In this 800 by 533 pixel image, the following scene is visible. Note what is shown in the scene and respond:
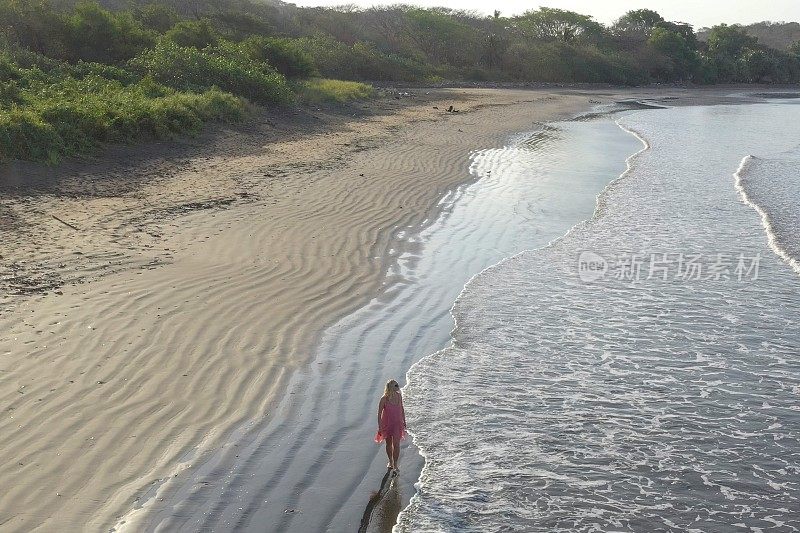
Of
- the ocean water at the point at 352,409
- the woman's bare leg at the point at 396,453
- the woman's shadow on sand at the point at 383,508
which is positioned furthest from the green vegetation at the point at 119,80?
the woman's shadow on sand at the point at 383,508

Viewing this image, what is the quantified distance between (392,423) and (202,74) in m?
21.5

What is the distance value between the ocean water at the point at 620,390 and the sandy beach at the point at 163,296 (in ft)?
2.91

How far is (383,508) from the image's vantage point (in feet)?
18.8

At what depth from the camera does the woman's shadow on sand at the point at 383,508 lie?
18.1 feet

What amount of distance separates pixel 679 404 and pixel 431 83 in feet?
151

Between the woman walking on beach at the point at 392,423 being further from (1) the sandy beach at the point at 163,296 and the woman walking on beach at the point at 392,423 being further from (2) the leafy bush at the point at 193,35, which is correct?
(2) the leafy bush at the point at 193,35

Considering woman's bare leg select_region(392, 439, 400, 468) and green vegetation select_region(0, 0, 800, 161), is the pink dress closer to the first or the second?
woman's bare leg select_region(392, 439, 400, 468)

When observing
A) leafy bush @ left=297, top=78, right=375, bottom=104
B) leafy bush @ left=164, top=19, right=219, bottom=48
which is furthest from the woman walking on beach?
leafy bush @ left=164, top=19, right=219, bottom=48

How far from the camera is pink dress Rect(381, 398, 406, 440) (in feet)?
20.4

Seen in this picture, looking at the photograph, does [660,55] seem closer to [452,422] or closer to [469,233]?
[469,233]

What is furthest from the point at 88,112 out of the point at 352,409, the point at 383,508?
the point at 383,508

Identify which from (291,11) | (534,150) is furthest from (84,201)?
(291,11)

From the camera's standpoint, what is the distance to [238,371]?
772 centimetres

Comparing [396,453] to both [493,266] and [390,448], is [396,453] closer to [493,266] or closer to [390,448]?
[390,448]
